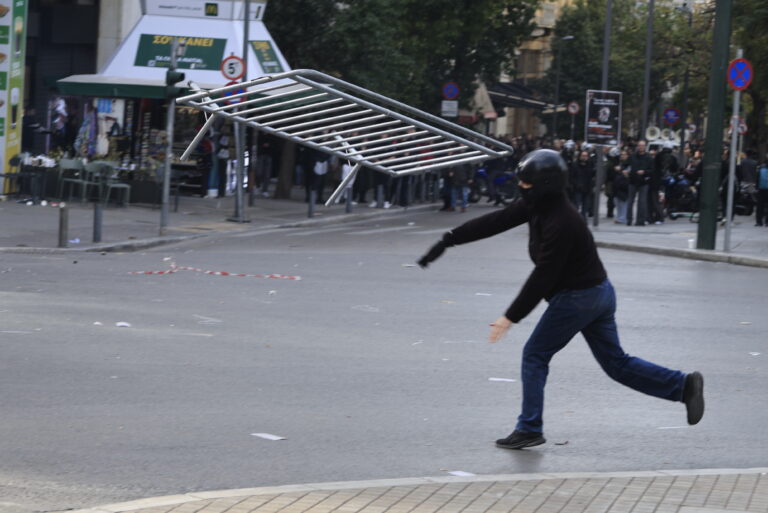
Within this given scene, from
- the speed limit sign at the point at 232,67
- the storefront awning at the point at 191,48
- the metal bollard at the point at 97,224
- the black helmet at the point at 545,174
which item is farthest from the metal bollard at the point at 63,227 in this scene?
the black helmet at the point at 545,174

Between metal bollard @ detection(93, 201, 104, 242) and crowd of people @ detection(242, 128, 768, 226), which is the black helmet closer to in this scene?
metal bollard @ detection(93, 201, 104, 242)

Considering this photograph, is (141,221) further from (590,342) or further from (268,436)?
(590,342)

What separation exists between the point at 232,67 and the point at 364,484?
19.9 metres

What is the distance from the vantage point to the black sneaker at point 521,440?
7.33 meters

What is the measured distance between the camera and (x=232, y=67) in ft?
82.9

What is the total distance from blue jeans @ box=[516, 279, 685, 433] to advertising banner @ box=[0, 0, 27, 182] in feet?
74.4

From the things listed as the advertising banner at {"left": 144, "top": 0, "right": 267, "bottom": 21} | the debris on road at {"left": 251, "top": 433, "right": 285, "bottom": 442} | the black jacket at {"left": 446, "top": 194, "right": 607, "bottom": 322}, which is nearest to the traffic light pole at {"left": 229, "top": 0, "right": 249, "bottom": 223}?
the advertising banner at {"left": 144, "top": 0, "right": 267, "bottom": 21}

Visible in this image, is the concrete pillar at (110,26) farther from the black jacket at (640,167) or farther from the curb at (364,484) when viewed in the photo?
the curb at (364,484)

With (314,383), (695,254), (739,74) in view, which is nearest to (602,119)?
(739,74)

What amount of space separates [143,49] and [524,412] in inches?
1030

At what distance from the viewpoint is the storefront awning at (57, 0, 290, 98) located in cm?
3152

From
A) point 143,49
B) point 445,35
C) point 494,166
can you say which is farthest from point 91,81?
point 445,35

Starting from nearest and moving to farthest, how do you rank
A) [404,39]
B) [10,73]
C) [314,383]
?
[314,383]
[10,73]
[404,39]

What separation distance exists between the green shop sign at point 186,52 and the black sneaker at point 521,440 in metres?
25.6
